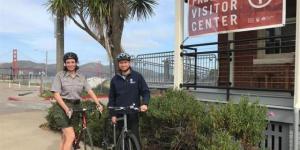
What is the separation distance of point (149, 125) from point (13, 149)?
10.0 ft

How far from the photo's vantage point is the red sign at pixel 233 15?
7430 mm

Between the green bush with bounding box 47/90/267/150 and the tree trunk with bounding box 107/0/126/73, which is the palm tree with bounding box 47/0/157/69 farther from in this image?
the green bush with bounding box 47/90/267/150

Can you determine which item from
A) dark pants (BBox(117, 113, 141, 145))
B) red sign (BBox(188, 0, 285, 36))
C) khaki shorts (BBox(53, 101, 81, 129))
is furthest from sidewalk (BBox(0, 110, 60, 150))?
red sign (BBox(188, 0, 285, 36))

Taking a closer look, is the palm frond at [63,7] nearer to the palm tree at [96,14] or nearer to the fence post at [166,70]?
the palm tree at [96,14]

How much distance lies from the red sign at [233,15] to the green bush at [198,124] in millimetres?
1410

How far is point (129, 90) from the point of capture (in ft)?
23.1

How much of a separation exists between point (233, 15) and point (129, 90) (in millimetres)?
2305

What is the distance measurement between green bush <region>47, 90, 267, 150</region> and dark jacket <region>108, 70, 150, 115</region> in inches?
22.8

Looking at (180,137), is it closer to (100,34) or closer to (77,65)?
(77,65)

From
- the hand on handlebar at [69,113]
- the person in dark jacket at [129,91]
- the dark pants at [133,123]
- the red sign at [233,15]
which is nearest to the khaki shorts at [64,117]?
the hand on handlebar at [69,113]

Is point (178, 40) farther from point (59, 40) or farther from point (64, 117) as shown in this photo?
point (59, 40)

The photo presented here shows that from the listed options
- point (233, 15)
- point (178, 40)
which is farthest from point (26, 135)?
point (233, 15)

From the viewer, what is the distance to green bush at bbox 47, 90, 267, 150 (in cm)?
637

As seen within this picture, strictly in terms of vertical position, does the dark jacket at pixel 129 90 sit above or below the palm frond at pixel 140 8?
below
